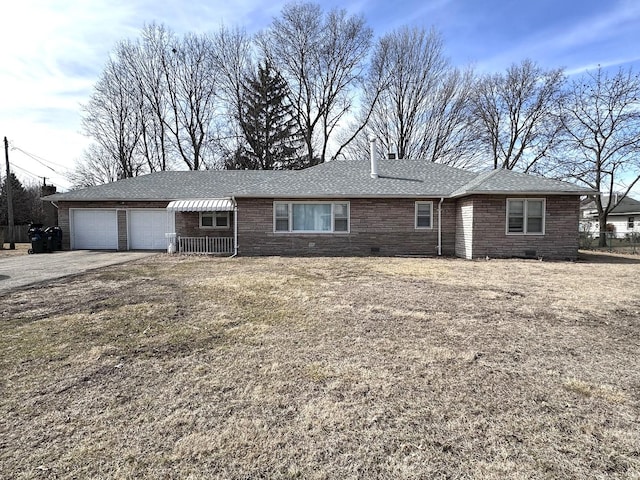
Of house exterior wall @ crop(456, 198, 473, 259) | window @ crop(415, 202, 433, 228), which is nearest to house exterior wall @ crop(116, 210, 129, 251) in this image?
window @ crop(415, 202, 433, 228)

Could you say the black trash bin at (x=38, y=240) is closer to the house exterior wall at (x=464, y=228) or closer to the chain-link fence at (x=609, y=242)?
the house exterior wall at (x=464, y=228)

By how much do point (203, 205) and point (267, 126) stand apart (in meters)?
16.6

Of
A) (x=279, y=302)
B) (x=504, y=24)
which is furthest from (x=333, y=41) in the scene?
(x=279, y=302)

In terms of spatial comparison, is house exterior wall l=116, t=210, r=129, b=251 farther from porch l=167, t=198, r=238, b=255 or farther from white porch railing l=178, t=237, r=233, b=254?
white porch railing l=178, t=237, r=233, b=254

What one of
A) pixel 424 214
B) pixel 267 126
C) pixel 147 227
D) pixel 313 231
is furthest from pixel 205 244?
pixel 267 126

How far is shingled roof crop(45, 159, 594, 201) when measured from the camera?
44.6 ft

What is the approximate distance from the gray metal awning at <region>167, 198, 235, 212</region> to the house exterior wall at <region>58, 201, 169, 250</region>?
2.07 metres

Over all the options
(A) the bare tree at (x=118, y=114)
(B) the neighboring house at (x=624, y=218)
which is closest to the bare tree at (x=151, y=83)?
(A) the bare tree at (x=118, y=114)

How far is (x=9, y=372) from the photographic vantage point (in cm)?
338

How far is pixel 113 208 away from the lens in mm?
17531

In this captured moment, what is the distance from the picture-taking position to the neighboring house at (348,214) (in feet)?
43.8

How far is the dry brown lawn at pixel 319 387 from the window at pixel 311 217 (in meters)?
8.51

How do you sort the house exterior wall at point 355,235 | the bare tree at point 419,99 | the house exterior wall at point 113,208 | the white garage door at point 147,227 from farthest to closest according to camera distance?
the bare tree at point 419,99 < the white garage door at point 147,227 < the house exterior wall at point 113,208 < the house exterior wall at point 355,235

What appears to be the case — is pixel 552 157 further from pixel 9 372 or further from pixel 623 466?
pixel 9 372
